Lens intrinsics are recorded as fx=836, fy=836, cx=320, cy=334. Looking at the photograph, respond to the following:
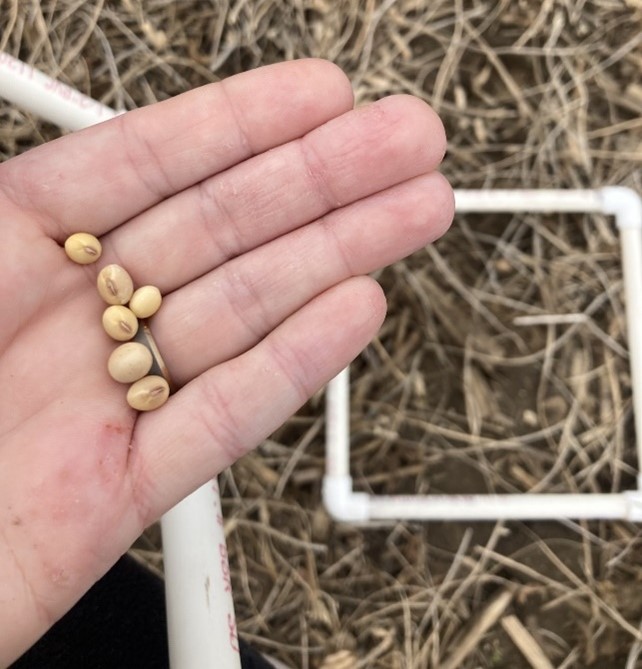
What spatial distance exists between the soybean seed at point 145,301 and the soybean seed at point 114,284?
13mm

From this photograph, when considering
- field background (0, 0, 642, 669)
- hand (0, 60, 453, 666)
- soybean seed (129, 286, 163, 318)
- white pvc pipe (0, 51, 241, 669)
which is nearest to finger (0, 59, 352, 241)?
hand (0, 60, 453, 666)

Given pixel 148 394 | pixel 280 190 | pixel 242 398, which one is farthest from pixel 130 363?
pixel 280 190

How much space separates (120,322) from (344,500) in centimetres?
58

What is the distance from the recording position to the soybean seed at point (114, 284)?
1.10 metres

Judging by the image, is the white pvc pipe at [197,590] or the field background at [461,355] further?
the field background at [461,355]

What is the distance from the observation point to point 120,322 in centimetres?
109

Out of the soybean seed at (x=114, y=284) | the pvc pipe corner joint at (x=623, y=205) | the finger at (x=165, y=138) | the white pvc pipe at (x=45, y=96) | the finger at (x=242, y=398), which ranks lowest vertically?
the pvc pipe corner joint at (x=623, y=205)

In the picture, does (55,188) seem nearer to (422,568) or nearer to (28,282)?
(28,282)

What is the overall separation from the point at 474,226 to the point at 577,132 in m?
0.30

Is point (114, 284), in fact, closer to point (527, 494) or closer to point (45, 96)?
point (45, 96)

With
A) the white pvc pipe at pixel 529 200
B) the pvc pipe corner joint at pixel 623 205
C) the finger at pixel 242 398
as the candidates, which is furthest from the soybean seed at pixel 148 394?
the pvc pipe corner joint at pixel 623 205

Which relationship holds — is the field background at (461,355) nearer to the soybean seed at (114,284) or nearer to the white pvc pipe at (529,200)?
the white pvc pipe at (529,200)

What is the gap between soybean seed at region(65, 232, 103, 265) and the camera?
3.64 feet

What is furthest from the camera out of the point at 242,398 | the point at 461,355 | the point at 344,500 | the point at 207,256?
the point at 461,355
